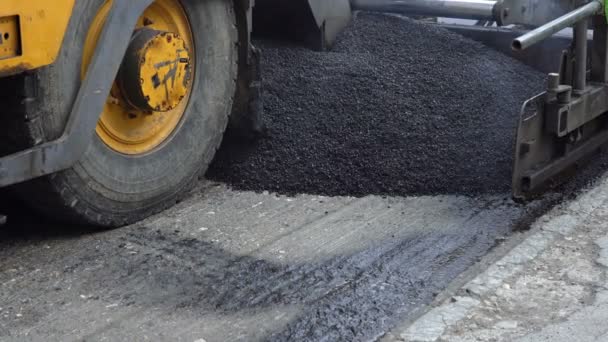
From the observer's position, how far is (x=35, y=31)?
3488 millimetres

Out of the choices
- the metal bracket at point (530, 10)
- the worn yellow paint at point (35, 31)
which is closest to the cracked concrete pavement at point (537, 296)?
the metal bracket at point (530, 10)

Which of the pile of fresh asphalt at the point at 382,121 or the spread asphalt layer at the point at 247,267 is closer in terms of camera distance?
the spread asphalt layer at the point at 247,267

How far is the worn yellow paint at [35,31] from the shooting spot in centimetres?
340

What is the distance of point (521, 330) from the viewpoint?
332 centimetres

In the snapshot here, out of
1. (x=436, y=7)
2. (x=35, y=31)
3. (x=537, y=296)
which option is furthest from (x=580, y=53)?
(x=35, y=31)

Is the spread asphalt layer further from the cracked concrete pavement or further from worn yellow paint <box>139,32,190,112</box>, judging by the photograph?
worn yellow paint <box>139,32,190,112</box>

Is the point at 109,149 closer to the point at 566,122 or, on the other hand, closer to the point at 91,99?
the point at 91,99

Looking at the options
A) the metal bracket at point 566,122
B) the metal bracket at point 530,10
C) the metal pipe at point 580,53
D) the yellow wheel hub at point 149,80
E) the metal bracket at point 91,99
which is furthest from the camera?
the metal bracket at point 530,10

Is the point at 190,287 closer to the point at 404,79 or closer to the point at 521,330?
the point at 521,330

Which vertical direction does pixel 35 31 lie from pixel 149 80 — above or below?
above

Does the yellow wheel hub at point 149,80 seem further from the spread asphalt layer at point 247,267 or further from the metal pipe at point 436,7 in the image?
the metal pipe at point 436,7

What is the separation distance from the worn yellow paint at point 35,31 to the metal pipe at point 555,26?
191cm

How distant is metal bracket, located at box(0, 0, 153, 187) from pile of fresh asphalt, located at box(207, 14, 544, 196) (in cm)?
114

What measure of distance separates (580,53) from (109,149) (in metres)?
2.43
